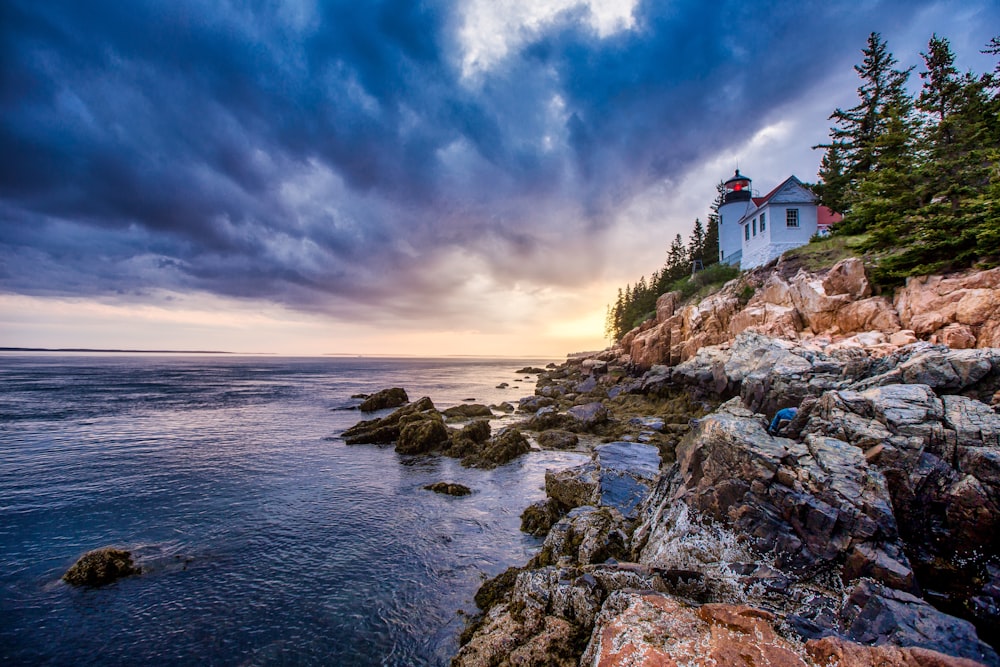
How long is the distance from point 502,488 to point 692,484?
33.3ft

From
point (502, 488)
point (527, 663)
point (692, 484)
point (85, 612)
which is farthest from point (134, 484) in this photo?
point (692, 484)

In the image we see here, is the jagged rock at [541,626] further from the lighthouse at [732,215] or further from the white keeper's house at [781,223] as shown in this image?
the lighthouse at [732,215]

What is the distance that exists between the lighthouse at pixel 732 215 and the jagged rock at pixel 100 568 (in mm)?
58101

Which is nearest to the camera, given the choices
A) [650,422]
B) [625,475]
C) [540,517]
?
[540,517]

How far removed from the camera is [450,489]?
1677cm

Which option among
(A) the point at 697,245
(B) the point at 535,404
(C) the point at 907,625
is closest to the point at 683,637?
(C) the point at 907,625

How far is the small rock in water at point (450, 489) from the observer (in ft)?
54.6

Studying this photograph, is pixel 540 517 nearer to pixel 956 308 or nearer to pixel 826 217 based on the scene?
pixel 956 308

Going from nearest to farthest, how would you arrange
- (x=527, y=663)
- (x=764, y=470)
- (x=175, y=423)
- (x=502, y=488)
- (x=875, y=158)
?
1. (x=527, y=663)
2. (x=764, y=470)
3. (x=502, y=488)
4. (x=175, y=423)
5. (x=875, y=158)

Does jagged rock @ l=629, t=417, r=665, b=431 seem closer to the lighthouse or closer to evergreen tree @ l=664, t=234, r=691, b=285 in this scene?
the lighthouse

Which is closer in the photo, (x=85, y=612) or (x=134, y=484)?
(x=85, y=612)

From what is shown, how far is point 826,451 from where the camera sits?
8.46 metres

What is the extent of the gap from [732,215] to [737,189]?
5245 millimetres

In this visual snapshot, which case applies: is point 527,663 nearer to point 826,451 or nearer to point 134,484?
point 826,451
